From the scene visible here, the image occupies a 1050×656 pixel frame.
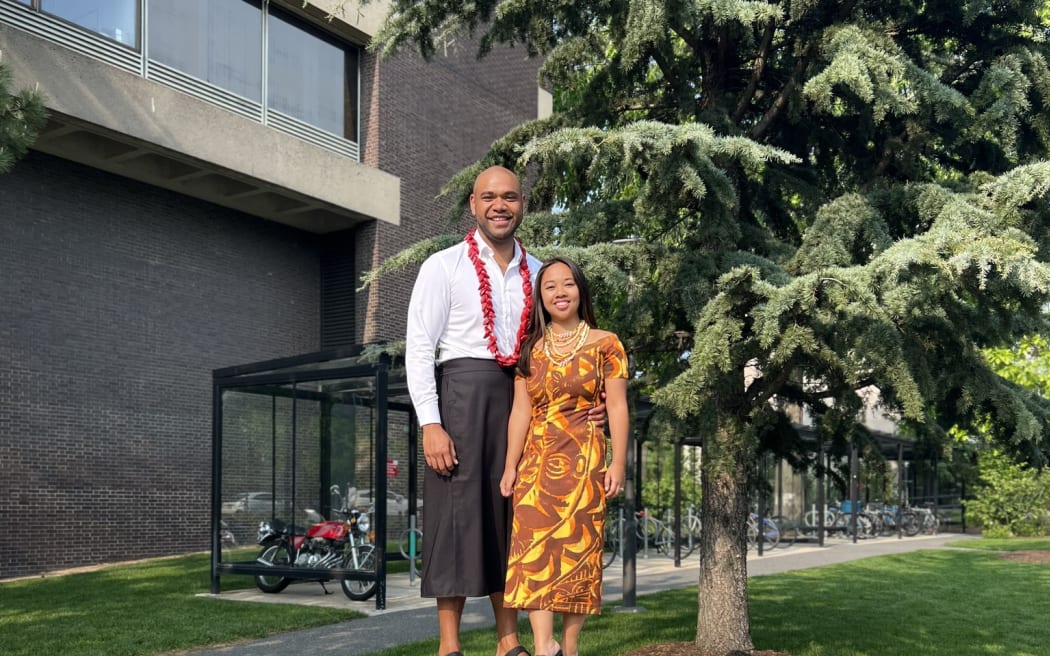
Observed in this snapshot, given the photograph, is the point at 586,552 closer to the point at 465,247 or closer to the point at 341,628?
the point at 465,247

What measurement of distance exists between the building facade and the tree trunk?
9753mm

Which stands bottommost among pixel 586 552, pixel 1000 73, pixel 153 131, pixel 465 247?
pixel 586 552

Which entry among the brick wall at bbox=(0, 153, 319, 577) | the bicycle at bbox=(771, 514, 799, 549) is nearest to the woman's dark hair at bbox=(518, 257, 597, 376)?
the brick wall at bbox=(0, 153, 319, 577)

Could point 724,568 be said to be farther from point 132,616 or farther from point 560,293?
point 132,616

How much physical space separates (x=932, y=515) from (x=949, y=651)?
2554 centimetres

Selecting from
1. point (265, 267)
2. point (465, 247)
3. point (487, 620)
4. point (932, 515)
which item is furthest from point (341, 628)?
point (932, 515)

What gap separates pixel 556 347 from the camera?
4.31 meters

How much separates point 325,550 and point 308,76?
424 inches

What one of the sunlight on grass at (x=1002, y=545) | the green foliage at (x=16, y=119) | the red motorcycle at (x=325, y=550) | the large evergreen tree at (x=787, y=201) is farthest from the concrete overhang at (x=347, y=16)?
the sunlight on grass at (x=1002, y=545)

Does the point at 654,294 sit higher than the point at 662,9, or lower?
lower

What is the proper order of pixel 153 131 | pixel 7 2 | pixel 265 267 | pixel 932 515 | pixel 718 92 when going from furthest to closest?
pixel 932 515 < pixel 265 267 < pixel 153 131 < pixel 7 2 < pixel 718 92

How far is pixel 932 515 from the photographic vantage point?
3241 centimetres

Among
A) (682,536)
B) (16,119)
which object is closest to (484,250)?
(16,119)

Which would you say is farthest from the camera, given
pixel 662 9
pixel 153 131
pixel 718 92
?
pixel 153 131
